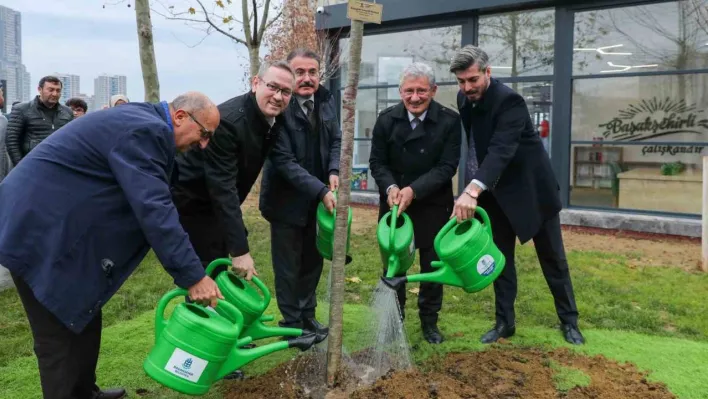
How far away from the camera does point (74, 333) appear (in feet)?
7.71

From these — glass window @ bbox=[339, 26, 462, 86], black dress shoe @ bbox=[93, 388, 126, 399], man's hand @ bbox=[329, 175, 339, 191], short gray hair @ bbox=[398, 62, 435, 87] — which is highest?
glass window @ bbox=[339, 26, 462, 86]

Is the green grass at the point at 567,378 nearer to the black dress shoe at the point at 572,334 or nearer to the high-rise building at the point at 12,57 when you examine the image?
the black dress shoe at the point at 572,334

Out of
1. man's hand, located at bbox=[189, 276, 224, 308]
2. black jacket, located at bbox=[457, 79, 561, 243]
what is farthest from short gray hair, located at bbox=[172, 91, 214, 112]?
black jacket, located at bbox=[457, 79, 561, 243]

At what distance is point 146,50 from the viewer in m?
7.12

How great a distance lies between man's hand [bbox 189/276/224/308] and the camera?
2.27 meters

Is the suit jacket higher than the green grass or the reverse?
higher

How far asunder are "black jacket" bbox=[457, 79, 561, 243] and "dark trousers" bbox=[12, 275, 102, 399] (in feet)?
7.21

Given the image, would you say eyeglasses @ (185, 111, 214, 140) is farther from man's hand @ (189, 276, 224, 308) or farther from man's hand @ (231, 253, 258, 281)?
man's hand @ (231, 253, 258, 281)

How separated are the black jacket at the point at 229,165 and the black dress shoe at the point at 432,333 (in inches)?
57.9

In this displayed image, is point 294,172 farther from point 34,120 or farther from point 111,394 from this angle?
point 34,120

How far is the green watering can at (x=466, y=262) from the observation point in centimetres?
296

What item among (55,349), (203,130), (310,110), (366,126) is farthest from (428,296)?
(366,126)

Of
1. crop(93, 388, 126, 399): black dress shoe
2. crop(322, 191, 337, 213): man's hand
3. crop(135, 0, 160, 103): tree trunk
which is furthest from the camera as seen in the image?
crop(135, 0, 160, 103): tree trunk

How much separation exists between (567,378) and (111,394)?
2.35 m
